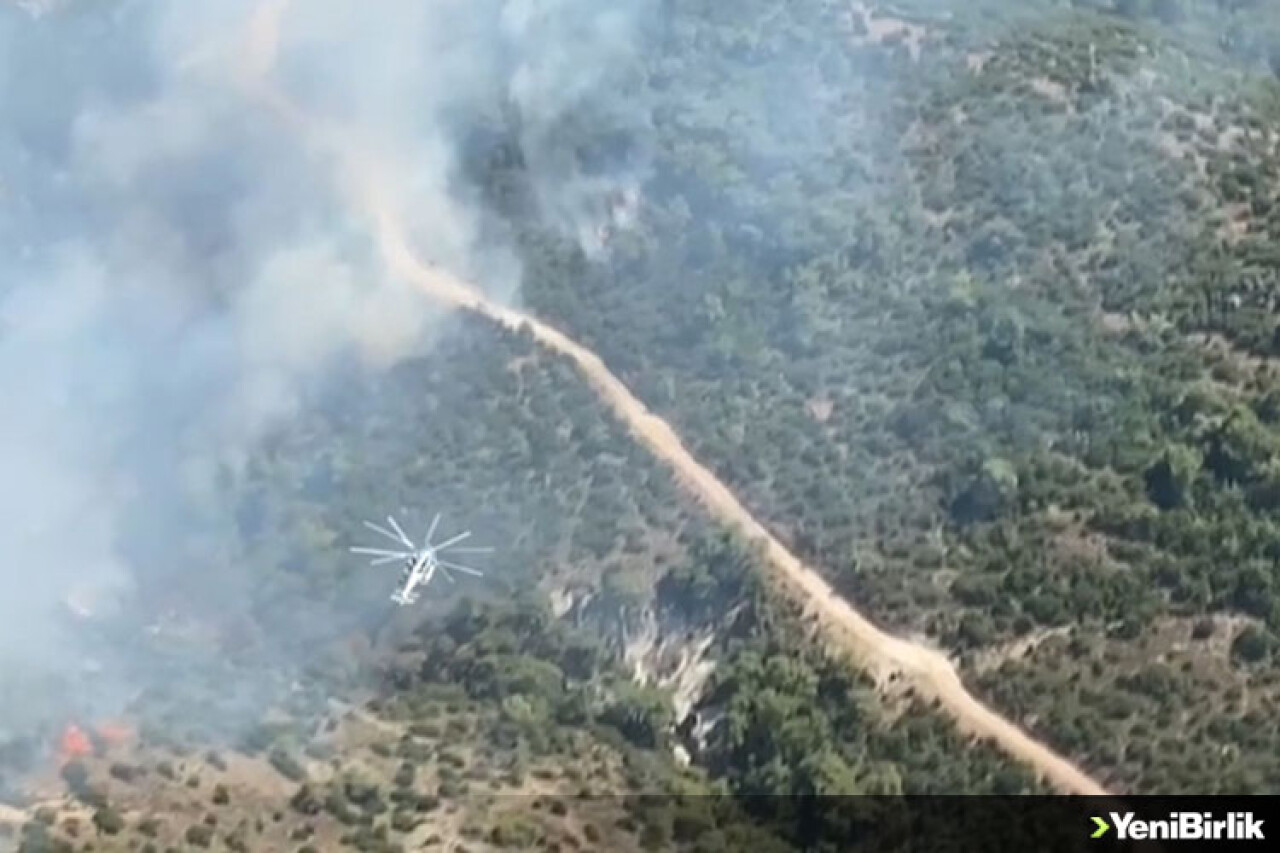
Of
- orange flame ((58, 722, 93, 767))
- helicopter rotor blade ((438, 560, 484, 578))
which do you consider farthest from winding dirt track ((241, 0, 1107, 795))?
orange flame ((58, 722, 93, 767))

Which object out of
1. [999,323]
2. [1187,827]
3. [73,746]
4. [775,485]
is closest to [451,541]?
[775,485]

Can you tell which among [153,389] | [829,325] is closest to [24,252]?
[153,389]

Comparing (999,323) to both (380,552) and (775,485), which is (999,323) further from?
(380,552)

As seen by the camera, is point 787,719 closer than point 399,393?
Yes

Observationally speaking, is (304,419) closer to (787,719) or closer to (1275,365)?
(787,719)

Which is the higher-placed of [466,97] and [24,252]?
[466,97]

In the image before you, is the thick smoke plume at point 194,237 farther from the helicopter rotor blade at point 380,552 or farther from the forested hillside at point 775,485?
the helicopter rotor blade at point 380,552

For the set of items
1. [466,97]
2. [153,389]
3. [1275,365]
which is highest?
[466,97]

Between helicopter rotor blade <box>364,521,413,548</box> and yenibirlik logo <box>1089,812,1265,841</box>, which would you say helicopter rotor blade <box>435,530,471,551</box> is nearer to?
helicopter rotor blade <box>364,521,413,548</box>

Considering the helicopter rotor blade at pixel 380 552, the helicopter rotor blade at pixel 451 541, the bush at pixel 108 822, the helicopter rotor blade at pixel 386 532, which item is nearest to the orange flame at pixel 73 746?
the bush at pixel 108 822
